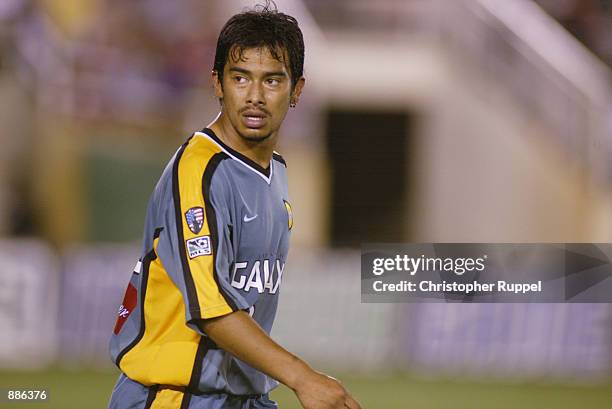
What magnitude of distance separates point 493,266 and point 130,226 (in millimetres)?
3329

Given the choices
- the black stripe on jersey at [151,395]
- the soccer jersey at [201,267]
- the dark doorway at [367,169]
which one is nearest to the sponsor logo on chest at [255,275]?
the soccer jersey at [201,267]

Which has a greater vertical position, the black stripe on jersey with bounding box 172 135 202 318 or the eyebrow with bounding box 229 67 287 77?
the eyebrow with bounding box 229 67 287 77

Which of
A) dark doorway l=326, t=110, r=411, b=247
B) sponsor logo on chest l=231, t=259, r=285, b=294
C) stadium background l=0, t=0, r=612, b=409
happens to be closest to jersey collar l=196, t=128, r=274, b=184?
sponsor logo on chest l=231, t=259, r=285, b=294

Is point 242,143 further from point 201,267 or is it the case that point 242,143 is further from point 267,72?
point 201,267

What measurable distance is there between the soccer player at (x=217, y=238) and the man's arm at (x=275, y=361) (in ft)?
0.16

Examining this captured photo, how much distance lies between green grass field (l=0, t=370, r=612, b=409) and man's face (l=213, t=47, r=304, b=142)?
13.6 feet

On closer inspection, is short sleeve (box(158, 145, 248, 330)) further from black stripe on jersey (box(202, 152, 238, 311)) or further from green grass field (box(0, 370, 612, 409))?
green grass field (box(0, 370, 612, 409))

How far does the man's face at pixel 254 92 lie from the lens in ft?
8.73

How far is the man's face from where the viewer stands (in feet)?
8.73

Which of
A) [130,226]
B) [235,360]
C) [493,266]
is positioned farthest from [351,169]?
[235,360]

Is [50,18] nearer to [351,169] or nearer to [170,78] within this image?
[170,78]

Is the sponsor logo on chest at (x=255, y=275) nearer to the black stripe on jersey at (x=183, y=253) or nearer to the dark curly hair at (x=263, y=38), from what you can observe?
the black stripe on jersey at (x=183, y=253)

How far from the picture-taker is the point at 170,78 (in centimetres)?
837

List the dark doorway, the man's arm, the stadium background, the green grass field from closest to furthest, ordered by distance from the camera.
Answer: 1. the man's arm
2. the green grass field
3. the stadium background
4. the dark doorway
